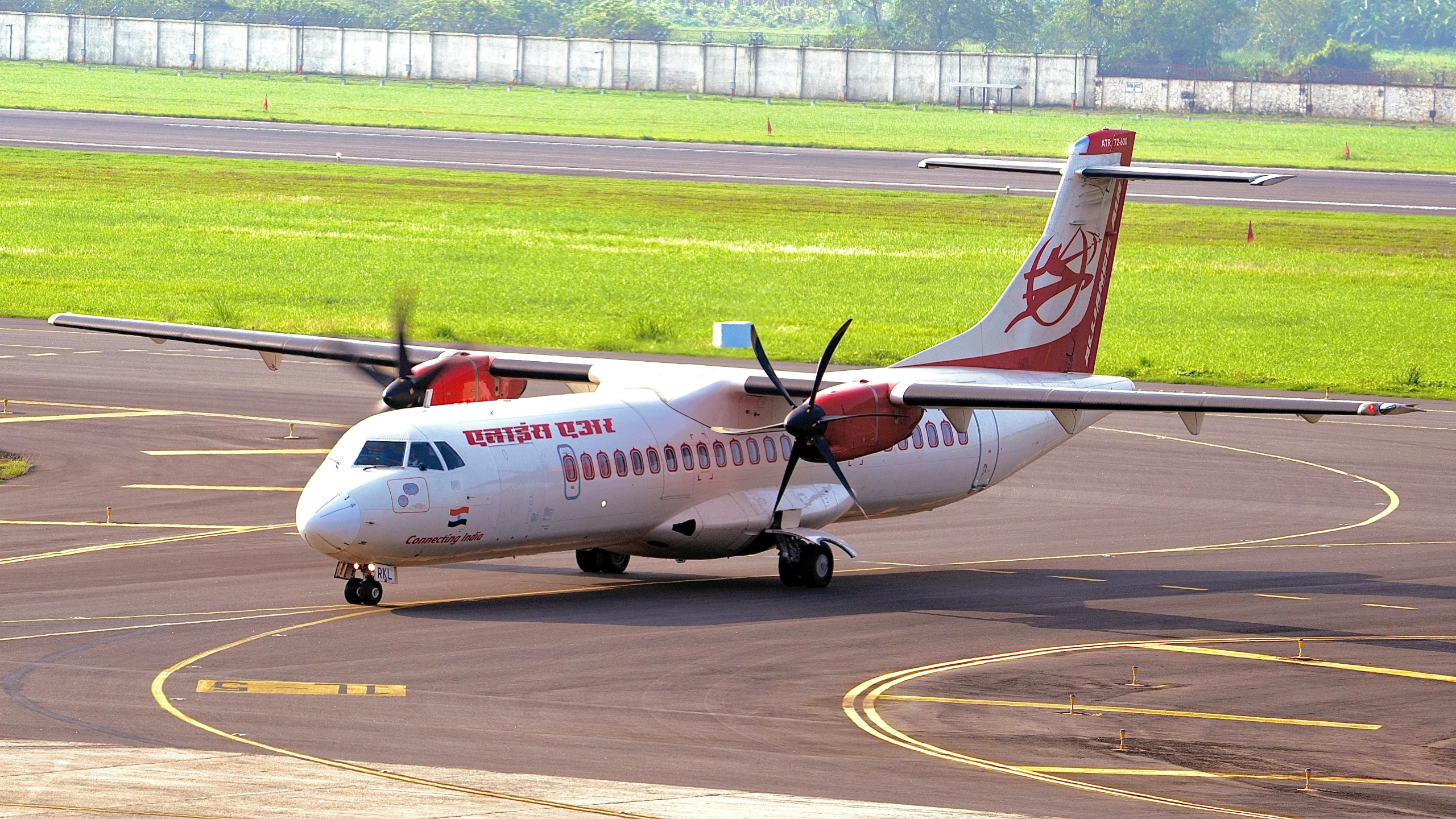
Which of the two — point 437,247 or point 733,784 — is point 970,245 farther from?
point 733,784

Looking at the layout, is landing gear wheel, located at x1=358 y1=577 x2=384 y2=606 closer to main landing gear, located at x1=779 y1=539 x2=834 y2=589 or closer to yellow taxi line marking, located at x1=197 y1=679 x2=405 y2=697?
yellow taxi line marking, located at x1=197 y1=679 x2=405 y2=697

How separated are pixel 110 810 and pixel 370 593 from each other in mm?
11320

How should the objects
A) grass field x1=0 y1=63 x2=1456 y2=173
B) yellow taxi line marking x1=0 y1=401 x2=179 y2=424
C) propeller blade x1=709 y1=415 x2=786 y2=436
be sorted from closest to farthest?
propeller blade x1=709 y1=415 x2=786 y2=436 < yellow taxi line marking x1=0 y1=401 x2=179 y2=424 < grass field x1=0 y1=63 x2=1456 y2=173

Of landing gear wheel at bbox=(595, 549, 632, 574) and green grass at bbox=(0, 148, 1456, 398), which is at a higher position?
green grass at bbox=(0, 148, 1456, 398)

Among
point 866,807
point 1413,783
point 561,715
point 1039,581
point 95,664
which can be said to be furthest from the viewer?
point 1039,581

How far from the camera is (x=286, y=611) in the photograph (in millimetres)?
24859

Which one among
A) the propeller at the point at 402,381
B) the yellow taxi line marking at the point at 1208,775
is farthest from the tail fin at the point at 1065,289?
the yellow taxi line marking at the point at 1208,775

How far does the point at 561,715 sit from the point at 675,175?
76.5 metres

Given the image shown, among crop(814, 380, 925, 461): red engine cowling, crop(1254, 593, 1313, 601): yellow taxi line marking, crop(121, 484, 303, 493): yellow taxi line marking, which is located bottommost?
crop(1254, 593, 1313, 601): yellow taxi line marking

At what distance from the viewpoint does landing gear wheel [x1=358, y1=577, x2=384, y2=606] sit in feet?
83.3

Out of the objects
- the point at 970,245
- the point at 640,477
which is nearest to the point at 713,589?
the point at 640,477

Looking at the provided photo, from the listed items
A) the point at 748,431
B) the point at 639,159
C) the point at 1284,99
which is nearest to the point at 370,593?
the point at 748,431

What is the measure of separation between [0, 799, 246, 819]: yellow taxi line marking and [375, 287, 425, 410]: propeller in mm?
13481

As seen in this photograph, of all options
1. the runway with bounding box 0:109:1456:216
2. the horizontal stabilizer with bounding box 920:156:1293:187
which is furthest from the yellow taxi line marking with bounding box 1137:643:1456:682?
the runway with bounding box 0:109:1456:216
